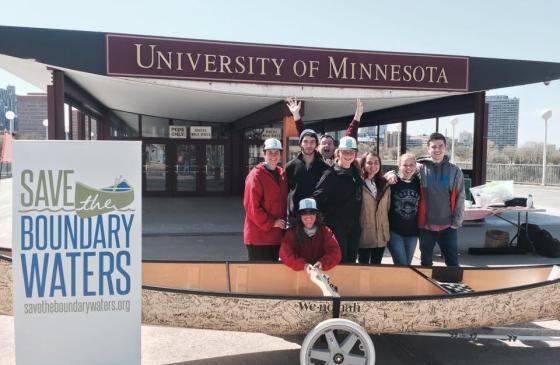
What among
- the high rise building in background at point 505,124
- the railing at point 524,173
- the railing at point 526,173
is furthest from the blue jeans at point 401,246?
the high rise building in background at point 505,124

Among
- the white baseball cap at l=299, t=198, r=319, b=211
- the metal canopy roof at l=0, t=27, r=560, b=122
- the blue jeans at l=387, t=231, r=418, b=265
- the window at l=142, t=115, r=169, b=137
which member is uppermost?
the metal canopy roof at l=0, t=27, r=560, b=122

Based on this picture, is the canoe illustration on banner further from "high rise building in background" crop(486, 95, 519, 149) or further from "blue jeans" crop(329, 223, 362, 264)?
"high rise building in background" crop(486, 95, 519, 149)

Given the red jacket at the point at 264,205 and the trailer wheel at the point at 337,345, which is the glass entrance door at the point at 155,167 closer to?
the red jacket at the point at 264,205

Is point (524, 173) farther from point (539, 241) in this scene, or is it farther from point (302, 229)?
point (302, 229)

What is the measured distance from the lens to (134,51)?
334 inches

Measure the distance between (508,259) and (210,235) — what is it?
18.5 feet

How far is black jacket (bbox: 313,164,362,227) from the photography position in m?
4.24

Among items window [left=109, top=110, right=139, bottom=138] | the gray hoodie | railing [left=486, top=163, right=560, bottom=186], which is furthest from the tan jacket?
railing [left=486, top=163, right=560, bottom=186]

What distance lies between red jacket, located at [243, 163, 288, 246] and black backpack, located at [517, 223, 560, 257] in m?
5.85

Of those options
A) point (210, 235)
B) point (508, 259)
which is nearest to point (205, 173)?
point (210, 235)

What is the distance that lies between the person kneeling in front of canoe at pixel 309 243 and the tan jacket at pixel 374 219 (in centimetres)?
68

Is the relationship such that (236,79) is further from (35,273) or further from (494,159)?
(494,159)

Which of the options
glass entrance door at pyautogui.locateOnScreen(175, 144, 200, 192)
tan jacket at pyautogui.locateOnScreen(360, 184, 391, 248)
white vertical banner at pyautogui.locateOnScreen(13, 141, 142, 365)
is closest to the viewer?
white vertical banner at pyautogui.locateOnScreen(13, 141, 142, 365)

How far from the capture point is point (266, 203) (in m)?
4.28
